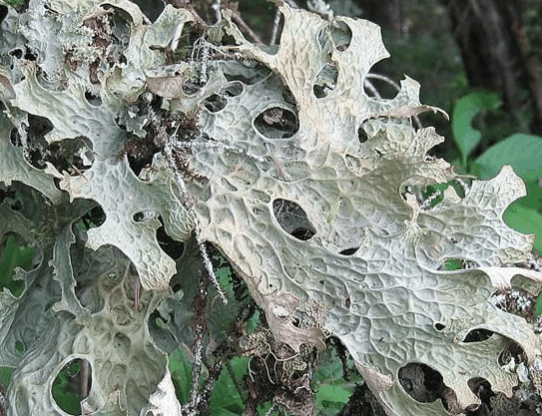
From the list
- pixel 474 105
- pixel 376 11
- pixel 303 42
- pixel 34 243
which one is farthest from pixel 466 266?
pixel 376 11

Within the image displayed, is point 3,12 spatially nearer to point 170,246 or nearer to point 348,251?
point 170,246

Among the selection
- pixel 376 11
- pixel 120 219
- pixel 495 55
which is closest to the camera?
pixel 120 219

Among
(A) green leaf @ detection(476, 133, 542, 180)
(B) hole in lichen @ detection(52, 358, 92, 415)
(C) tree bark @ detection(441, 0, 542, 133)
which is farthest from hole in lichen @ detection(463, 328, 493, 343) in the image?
(C) tree bark @ detection(441, 0, 542, 133)

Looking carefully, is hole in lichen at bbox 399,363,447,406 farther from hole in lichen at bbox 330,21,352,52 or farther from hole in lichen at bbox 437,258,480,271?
hole in lichen at bbox 330,21,352,52

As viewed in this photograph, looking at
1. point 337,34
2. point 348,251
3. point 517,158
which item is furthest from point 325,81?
point 517,158

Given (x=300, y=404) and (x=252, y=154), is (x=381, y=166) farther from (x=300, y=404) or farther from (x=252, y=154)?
(x=300, y=404)

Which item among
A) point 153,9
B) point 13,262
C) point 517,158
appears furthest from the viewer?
point 153,9

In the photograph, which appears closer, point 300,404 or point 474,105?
point 300,404
